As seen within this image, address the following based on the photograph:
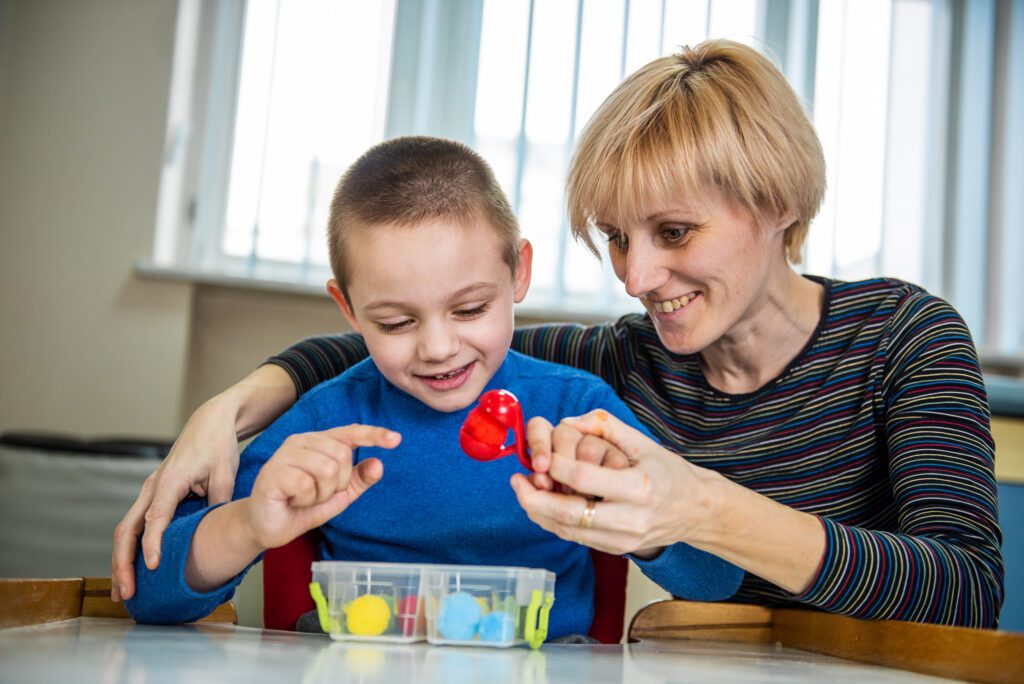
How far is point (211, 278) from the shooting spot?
9.12 ft

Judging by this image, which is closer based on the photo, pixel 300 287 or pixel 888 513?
pixel 888 513

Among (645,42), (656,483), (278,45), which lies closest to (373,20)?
(278,45)

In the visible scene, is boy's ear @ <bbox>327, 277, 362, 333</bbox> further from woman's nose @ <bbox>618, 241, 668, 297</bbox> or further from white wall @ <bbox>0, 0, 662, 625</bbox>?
white wall @ <bbox>0, 0, 662, 625</bbox>

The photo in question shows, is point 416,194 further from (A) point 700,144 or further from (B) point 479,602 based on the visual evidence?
(B) point 479,602

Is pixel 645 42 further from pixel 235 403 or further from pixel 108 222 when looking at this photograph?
pixel 235 403

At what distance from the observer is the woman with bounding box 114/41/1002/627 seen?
98 centimetres

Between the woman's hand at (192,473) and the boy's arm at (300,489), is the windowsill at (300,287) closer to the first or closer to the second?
the woman's hand at (192,473)

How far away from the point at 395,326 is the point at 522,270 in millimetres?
195

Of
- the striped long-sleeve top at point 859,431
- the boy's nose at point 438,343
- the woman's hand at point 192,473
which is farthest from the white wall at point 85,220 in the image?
the boy's nose at point 438,343

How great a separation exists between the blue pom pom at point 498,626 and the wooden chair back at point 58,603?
1.19ft

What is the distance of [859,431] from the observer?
1280mm

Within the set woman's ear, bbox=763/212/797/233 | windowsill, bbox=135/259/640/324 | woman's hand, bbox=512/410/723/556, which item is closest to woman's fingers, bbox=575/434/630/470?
woman's hand, bbox=512/410/723/556

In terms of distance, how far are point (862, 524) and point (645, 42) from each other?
2.15m

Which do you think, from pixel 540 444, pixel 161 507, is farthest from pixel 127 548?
pixel 540 444
